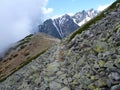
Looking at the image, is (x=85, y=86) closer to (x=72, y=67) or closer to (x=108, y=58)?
(x=108, y=58)

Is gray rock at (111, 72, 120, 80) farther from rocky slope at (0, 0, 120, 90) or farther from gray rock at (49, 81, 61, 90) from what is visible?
gray rock at (49, 81, 61, 90)

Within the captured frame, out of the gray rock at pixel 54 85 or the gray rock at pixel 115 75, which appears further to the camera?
the gray rock at pixel 54 85

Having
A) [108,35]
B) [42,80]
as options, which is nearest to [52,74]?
[42,80]

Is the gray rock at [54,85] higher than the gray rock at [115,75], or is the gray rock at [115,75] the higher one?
the gray rock at [54,85]

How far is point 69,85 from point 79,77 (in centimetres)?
166

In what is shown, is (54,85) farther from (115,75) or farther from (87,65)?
(115,75)

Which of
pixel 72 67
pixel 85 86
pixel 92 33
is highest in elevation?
pixel 92 33

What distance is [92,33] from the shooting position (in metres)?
39.5

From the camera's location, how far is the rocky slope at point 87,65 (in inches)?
1113

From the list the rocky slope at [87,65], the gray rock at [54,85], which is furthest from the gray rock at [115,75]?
the gray rock at [54,85]

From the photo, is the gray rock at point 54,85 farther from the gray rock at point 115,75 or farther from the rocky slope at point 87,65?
the gray rock at point 115,75

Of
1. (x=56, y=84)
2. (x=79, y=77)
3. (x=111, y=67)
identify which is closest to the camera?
(x=111, y=67)

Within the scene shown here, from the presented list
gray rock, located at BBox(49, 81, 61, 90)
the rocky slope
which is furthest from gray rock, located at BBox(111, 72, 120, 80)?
gray rock, located at BBox(49, 81, 61, 90)

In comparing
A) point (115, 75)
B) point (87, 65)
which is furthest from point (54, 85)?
point (115, 75)
